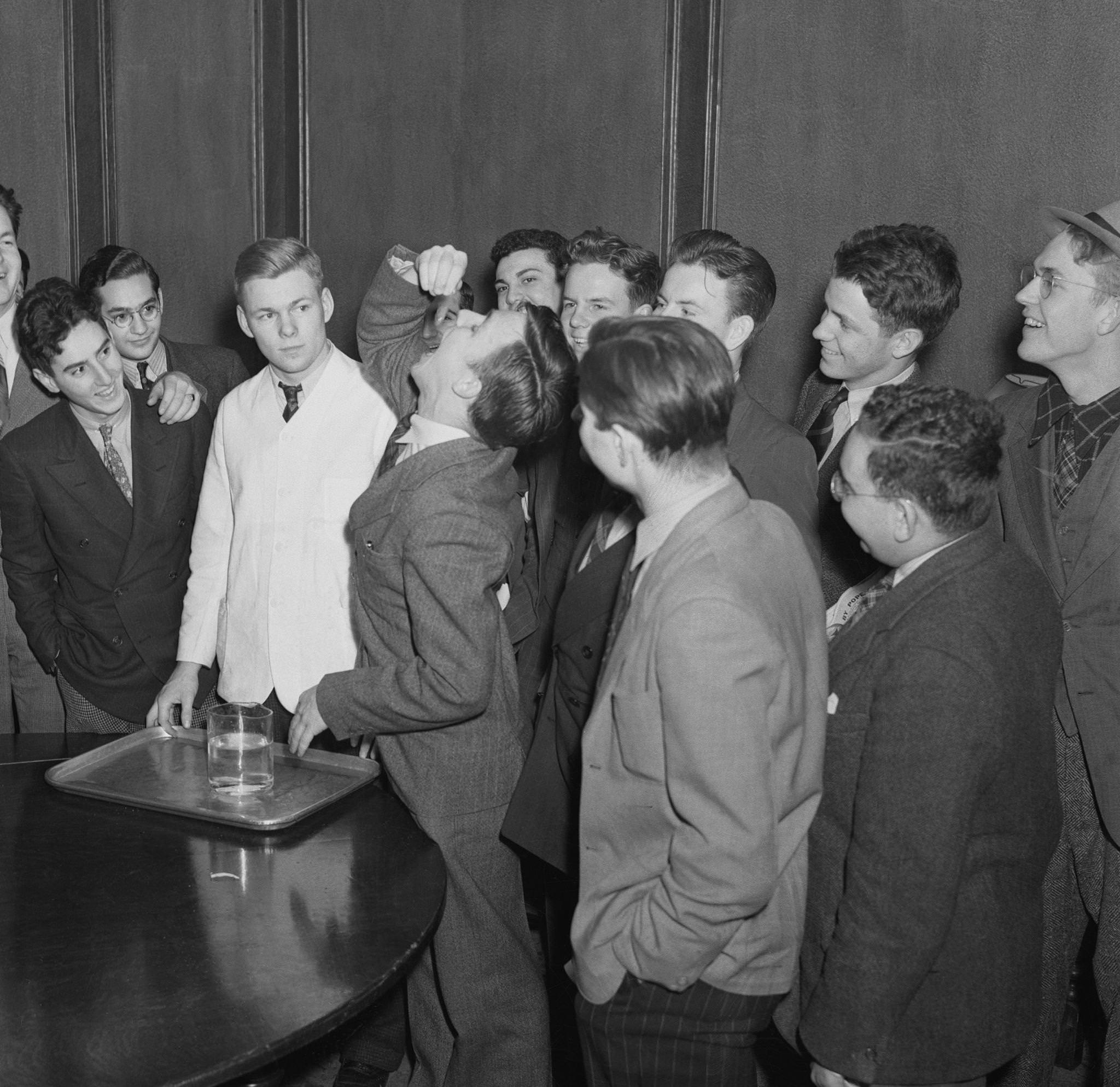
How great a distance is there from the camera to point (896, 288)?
246 cm

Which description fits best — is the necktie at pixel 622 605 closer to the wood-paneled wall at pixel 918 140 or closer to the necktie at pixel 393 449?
the necktie at pixel 393 449

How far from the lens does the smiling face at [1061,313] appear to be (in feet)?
7.22

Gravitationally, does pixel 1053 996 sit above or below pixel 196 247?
below

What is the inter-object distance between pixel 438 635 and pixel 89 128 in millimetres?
3000

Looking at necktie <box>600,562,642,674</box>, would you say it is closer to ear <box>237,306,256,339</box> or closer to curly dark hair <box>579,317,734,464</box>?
curly dark hair <box>579,317,734,464</box>

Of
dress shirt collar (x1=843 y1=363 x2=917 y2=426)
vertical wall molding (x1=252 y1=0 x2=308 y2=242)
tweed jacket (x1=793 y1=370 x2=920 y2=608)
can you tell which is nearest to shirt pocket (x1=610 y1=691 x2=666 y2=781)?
tweed jacket (x1=793 y1=370 x2=920 y2=608)

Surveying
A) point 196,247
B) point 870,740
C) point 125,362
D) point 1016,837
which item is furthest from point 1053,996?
point 196,247

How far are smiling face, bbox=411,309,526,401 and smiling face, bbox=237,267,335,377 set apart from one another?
1.82ft

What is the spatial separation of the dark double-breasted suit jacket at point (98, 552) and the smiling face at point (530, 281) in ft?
2.87

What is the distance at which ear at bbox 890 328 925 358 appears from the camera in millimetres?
2490

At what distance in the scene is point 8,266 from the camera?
3027 mm

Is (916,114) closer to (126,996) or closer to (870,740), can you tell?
(870,740)

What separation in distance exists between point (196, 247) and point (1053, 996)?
342 centimetres

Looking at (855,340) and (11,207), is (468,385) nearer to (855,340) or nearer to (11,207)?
(855,340)
